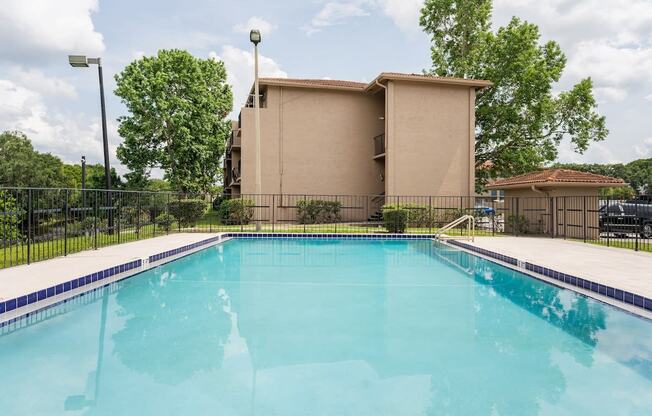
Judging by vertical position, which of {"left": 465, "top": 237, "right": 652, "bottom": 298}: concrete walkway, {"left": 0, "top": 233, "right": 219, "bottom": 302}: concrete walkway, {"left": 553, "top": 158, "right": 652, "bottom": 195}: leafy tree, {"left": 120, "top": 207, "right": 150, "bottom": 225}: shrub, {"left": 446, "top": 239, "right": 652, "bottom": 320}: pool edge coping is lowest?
{"left": 446, "top": 239, "right": 652, "bottom": 320}: pool edge coping

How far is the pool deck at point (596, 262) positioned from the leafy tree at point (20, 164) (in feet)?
112

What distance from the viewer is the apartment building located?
2014 centimetres

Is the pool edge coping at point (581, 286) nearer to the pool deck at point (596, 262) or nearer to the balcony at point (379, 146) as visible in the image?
the pool deck at point (596, 262)

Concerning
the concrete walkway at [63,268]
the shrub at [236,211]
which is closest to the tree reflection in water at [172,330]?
the concrete walkway at [63,268]

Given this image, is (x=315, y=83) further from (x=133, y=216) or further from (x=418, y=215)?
(x=133, y=216)

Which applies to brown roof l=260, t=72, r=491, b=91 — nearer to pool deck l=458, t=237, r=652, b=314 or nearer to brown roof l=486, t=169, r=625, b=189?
brown roof l=486, t=169, r=625, b=189

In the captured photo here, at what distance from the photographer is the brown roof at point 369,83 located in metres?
19.7

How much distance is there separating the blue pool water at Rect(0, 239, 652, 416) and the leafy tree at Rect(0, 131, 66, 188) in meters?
31.7

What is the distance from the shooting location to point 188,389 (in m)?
3.53

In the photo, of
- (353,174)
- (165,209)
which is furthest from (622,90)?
(165,209)

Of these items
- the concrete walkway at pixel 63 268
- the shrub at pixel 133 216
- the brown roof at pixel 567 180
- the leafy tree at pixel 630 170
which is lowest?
the concrete walkway at pixel 63 268

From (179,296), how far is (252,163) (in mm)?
14365

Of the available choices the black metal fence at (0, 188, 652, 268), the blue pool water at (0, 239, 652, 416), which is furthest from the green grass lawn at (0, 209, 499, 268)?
the blue pool water at (0, 239, 652, 416)

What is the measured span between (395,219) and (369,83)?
7898 millimetres
